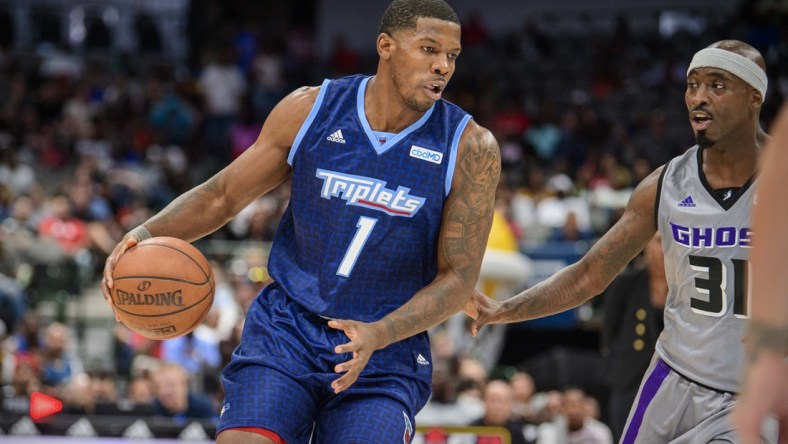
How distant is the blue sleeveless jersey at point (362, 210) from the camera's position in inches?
182

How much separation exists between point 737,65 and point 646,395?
1375mm

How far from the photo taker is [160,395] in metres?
10.1

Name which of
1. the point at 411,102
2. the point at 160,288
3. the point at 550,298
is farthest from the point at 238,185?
the point at 550,298

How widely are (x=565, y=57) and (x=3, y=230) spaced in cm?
1122

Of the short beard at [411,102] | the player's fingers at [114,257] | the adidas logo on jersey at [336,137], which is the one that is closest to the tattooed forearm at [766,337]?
the short beard at [411,102]

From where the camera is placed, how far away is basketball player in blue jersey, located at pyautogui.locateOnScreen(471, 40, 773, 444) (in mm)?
4328

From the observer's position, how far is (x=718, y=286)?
14.4 ft

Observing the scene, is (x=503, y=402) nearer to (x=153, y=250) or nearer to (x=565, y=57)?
(x=153, y=250)

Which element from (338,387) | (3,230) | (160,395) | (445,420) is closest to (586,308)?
(445,420)

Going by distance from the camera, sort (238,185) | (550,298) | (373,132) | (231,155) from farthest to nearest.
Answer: (231,155) < (550,298) < (238,185) < (373,132)

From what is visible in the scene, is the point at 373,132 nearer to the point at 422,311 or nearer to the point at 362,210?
the point at 362,210

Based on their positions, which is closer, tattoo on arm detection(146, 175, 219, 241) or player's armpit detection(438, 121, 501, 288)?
player's armpit detection(438, 121, 501, 288)

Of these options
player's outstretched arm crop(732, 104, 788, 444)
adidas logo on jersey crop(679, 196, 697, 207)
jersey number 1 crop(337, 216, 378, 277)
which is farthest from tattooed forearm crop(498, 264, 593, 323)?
player's outstretched arm crop(732, 104, 788, 444)

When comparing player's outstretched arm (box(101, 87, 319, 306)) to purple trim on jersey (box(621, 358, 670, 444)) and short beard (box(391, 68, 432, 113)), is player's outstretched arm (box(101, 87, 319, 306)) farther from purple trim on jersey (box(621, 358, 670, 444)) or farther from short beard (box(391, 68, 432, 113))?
purple trim on jersey (box(621, 358, 670, 444))
